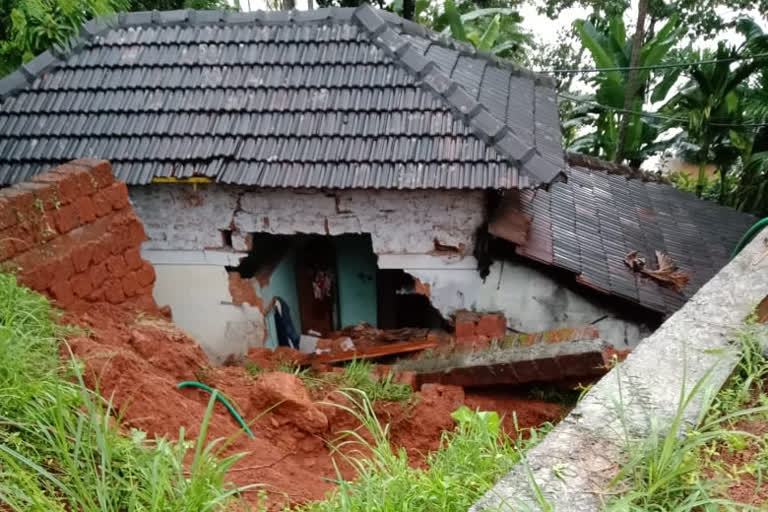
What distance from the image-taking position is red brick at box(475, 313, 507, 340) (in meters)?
6.06

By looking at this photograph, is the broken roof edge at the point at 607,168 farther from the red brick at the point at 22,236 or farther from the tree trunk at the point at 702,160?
the red brick at the point at 22,236

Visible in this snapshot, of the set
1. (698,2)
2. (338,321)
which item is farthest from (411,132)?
(698,2)

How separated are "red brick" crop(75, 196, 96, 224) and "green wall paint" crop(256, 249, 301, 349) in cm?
256

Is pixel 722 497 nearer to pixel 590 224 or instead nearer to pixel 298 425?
pixel 298 425

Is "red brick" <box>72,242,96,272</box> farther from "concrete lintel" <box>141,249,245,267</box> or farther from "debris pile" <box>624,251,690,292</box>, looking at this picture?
"debris pile" <box>624,251,690,292</box>

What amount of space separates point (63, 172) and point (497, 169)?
3625 millimetres

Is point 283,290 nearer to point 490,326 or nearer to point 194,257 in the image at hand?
point 194,257

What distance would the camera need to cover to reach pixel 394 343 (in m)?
6.68

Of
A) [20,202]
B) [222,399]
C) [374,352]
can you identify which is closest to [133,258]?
[20,202]

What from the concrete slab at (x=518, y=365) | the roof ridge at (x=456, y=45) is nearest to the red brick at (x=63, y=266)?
the concrete slab at (x=518, y=365)

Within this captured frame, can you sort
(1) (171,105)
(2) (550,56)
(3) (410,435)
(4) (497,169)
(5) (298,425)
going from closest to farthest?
(5) (298,425)
(3) (410,435)
(4) (497,169)
(1) (171,105)
(2) (550,56)

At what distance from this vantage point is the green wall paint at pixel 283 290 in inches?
277

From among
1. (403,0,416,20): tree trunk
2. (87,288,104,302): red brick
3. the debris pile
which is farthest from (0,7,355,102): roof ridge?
(403,0,416,20): tree trunk

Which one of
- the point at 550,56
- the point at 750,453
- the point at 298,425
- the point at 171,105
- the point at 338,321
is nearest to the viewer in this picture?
the point at 750,453
